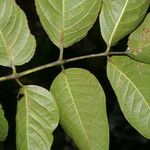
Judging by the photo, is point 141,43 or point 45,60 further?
point 45,60

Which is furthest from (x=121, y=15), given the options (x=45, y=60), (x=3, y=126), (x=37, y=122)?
(x=45, y=60)

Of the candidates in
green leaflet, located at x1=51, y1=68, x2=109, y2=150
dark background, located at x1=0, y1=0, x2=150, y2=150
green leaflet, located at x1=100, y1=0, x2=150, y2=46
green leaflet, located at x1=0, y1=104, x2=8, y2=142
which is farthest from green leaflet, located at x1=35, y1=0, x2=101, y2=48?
dark background, located at x1=0, y1=0, x2=150, y2=150

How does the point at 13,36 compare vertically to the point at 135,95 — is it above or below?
above

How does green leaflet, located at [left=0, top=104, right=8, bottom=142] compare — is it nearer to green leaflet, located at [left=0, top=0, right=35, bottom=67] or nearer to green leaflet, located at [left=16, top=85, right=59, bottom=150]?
green leaflet, located at [left=16, top=85, right=59, bottom=150]

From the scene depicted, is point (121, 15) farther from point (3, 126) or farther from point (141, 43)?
point (3, 126)

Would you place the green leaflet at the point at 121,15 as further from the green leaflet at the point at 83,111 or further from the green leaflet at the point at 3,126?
the green leaflet at the point at 3,126

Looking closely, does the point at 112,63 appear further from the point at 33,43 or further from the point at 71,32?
the point at 33,43
